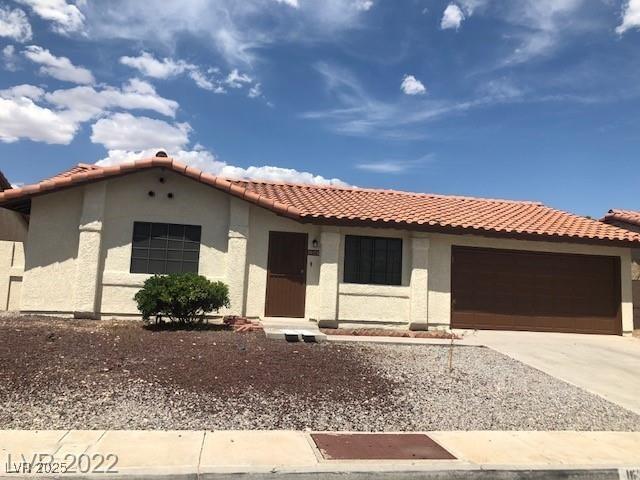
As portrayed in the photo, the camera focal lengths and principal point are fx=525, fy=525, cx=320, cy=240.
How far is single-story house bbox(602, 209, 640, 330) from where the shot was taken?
16.2 metres

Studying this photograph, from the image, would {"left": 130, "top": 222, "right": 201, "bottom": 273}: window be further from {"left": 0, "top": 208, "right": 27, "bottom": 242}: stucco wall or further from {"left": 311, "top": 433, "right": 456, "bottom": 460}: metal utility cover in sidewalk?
{"left": 311, "top": 433, "right": 456, "bottom": 460}: metal utility cover in sidewalk

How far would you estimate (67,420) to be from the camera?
566 centimetres

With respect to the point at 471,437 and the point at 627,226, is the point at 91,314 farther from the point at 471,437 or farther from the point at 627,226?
the point at 627,226

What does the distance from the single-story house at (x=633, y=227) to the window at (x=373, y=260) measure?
7.22m

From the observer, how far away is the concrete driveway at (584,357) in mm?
8602

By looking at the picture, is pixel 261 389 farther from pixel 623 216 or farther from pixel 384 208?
pixel 623 216

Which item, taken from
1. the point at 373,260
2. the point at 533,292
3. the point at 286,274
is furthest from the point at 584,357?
the point at 286,274

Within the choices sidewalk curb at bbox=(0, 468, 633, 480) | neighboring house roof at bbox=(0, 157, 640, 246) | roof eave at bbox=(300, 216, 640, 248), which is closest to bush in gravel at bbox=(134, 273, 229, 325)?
neighboring house roof at bbox=(0, 157, 640, 246)

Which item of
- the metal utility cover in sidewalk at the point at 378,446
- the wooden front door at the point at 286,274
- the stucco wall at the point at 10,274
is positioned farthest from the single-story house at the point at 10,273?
the metal utility cover in sidewalk at the point at 378,446

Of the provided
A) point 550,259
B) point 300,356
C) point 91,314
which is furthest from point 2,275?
point 550,259

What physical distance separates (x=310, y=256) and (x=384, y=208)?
281 centimetres

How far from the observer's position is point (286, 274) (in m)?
13.6

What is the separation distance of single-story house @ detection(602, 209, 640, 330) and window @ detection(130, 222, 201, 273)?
41.3 feet

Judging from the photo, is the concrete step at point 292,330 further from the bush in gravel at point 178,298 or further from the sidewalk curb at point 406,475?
the sidewalk curb at point 406,475
